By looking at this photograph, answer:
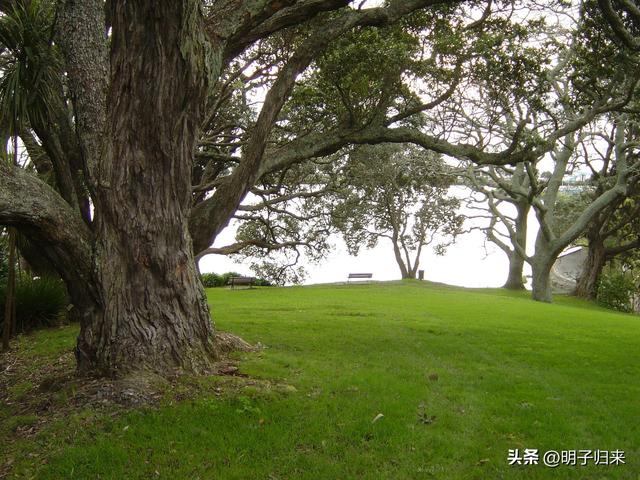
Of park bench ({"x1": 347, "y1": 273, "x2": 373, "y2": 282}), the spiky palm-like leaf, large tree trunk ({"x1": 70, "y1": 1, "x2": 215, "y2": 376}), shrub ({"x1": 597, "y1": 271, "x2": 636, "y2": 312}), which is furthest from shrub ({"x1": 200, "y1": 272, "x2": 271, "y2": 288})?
large tree trunk ({"x1": 70, "y1": 1, "x2": 215, "y2": 376})

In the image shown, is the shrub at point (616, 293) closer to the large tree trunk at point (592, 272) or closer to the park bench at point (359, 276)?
the large tree trunk at point (592, 272)

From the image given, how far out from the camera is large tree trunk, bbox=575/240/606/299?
2803 centimetres

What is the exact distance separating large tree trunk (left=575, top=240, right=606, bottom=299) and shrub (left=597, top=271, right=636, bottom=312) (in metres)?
0.56

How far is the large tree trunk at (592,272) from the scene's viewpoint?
2803cm

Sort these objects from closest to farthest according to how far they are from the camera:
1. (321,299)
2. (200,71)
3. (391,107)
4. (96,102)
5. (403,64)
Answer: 1. (200,71)
2. (96,102)
3. (403,64)
4. (391,107)
5. (321,299)

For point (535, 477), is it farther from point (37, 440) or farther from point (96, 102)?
point (96, 102)

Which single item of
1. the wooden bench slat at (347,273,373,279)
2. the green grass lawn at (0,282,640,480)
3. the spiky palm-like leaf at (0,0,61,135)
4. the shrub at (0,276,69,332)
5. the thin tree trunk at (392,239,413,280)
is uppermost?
the spiky palm-like leaf at (0,0,61,135)

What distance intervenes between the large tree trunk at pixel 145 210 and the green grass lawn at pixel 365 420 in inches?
28.7

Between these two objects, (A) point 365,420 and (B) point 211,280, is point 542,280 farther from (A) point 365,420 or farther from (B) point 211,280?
(A) point 365,420

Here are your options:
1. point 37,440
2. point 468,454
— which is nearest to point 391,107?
point 468,454

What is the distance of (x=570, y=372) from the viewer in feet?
25.2

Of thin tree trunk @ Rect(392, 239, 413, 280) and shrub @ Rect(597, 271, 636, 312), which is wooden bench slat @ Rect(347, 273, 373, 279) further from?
shrub @ Rect(597, 271, 636, 312)

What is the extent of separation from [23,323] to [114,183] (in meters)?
7.02

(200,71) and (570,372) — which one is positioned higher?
(200,71)
